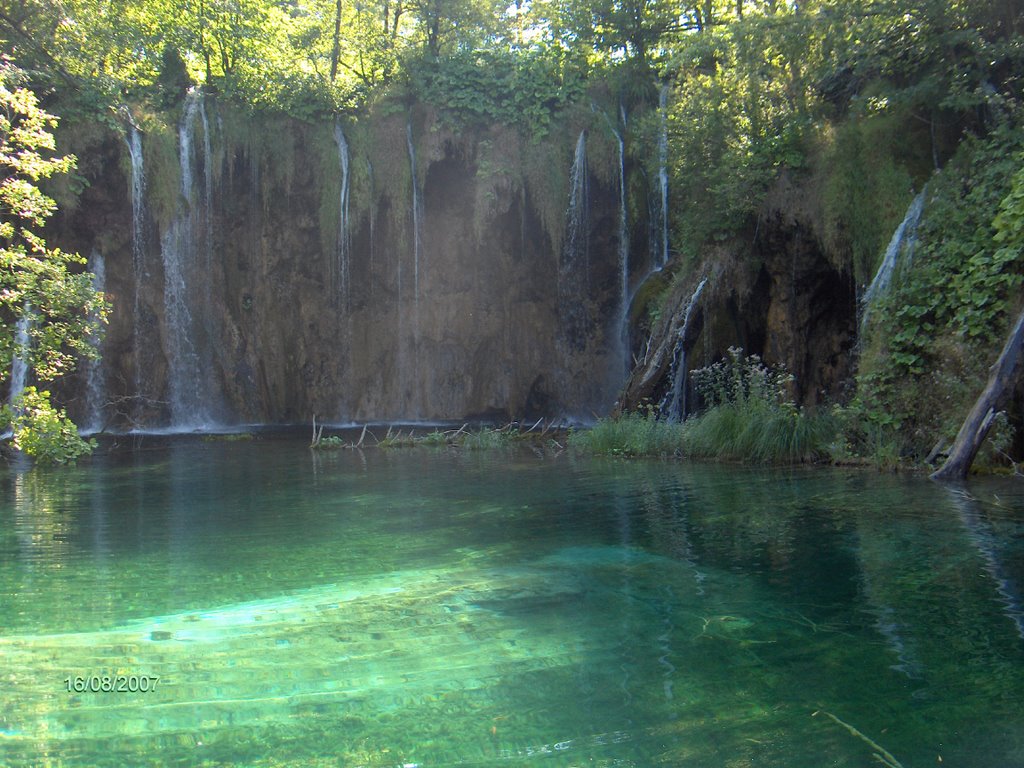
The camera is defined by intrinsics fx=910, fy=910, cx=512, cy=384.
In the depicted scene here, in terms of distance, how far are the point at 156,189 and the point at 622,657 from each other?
789 inches

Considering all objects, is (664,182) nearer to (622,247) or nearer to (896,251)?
(622,247)

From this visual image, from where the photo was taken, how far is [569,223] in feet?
70.8

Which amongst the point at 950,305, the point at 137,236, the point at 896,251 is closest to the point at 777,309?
the point at 896,251

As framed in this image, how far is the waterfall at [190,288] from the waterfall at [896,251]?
1550cm

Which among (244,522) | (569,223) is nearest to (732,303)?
(569,223)

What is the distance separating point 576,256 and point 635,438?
9654mm

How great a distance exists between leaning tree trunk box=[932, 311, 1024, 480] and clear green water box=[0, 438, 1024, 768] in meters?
0.71

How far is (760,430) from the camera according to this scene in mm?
11211

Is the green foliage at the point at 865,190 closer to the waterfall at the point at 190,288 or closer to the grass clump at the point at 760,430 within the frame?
the grass clump at the point at 760,430

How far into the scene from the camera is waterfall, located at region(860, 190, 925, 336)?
1108 centimetres

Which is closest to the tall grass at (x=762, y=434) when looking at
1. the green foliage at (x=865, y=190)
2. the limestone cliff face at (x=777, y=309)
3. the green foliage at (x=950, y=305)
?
the green foliage at (x=950, y=305)

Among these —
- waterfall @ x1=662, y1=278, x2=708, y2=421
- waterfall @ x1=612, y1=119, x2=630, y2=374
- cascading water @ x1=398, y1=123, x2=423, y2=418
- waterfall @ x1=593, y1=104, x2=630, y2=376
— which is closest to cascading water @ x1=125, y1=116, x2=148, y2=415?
cascading water @ x1=398, y1=123, x2=423, y2=418

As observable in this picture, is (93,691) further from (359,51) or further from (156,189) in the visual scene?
(359,51)

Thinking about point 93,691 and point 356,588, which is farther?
point 356,588
